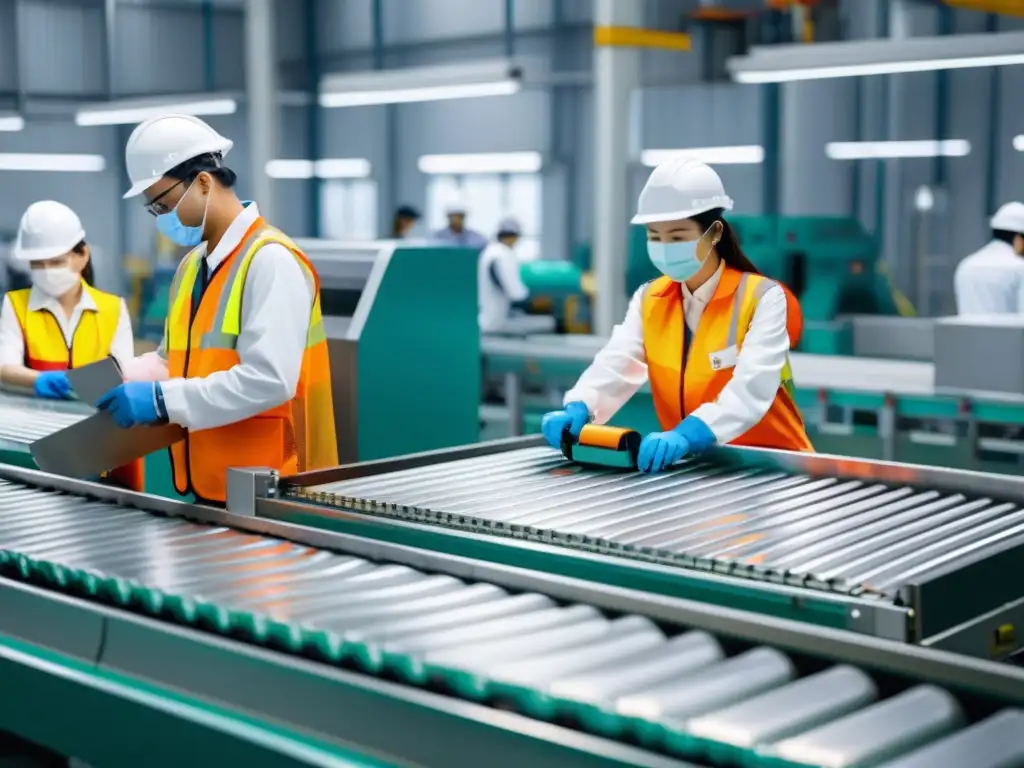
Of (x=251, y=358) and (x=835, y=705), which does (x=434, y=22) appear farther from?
(x=835, y=705)

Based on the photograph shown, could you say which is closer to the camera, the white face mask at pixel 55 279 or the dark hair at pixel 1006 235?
the white face mask at pixel 55 279

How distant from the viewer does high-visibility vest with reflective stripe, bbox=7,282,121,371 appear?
425 centimetres

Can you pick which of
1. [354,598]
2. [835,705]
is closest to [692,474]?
[354,598]

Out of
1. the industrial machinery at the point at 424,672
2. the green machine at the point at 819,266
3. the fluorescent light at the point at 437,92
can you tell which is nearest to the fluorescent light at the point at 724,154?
the fluorescent light at the point at 437,92

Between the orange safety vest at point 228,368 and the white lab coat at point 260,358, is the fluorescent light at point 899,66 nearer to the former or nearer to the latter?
the orange safety vest at point 228,368

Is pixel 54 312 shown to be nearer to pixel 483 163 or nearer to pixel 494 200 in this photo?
pixel 483 163

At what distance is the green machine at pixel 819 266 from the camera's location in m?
7.88

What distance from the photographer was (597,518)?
2.11 m

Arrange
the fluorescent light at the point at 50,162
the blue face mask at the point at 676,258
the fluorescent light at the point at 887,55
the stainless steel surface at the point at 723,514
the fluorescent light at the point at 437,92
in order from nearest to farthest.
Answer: the stainless steel surface at the point at 723,514 → the blue face mask at the point at 676,258 → the fluorescent light at the point at 887,55 → the fluorescent light at the point at 437,92 → the fluorescent light at the point at 50,162

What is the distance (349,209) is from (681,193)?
1742cm

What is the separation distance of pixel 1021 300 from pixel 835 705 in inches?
230

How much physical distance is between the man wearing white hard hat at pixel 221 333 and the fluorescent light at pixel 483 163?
Answer: 46.9 ft

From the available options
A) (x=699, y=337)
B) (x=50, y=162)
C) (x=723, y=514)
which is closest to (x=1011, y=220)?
(x=699, y=337)

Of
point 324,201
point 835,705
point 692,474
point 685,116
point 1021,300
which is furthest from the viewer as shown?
point 324,201
